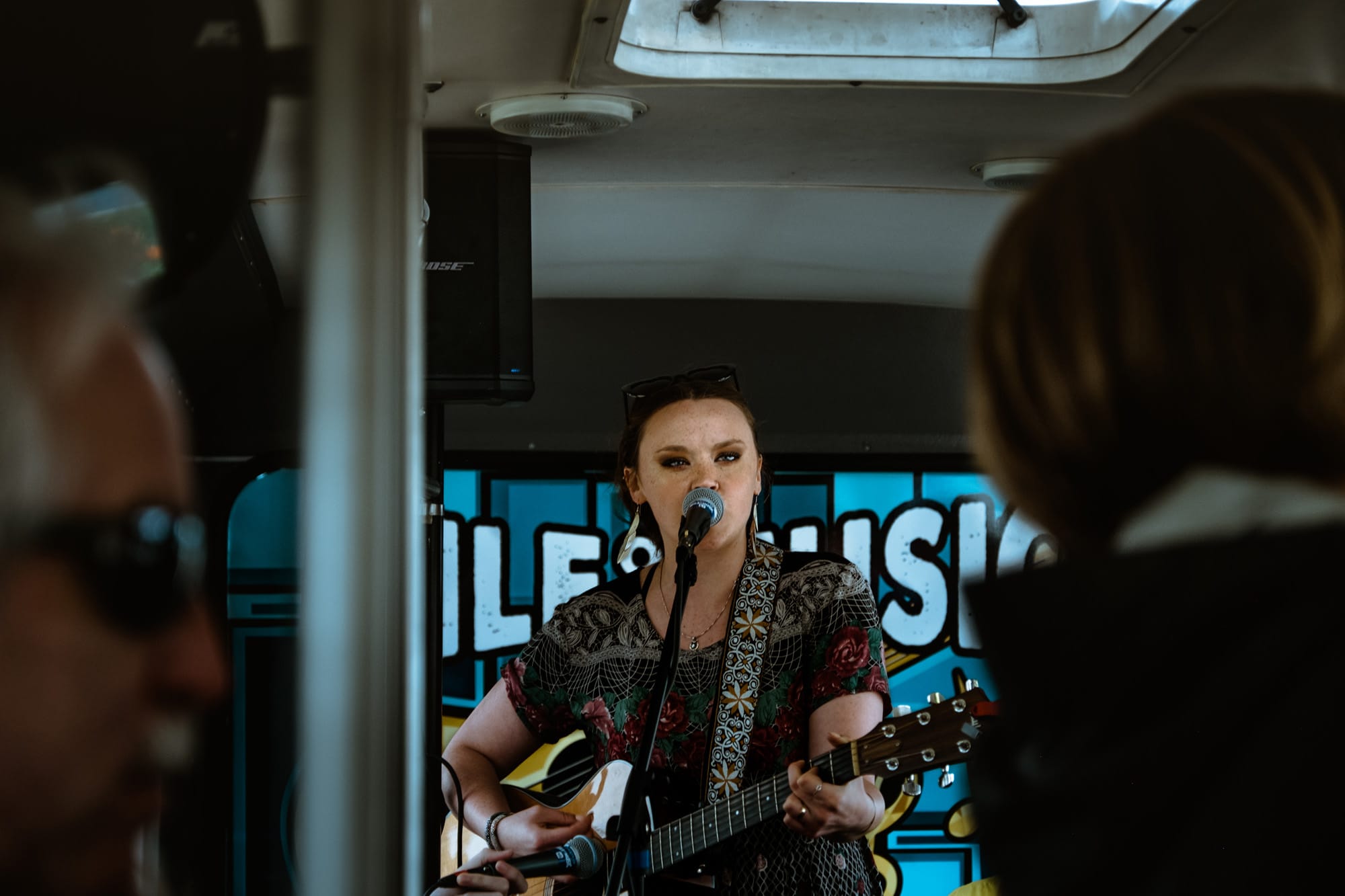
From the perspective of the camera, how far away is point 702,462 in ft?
8.09

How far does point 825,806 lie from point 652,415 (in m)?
0.84

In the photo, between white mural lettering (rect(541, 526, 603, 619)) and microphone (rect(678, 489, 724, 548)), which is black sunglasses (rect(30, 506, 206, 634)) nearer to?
microphone (rect(678, 489, 724, 548))

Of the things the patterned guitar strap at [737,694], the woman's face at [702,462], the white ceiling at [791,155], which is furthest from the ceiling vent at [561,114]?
the patterned guitar strap at [737,694]

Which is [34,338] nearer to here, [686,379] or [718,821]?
[718,821]

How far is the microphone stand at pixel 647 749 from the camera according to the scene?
2123mm

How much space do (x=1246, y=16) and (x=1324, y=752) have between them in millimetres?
2140

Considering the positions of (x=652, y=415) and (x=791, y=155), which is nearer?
(x=652, y=415)

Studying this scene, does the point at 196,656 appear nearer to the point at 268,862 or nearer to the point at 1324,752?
the point at 268,862

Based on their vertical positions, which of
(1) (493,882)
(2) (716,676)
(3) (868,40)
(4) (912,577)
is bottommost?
Answer: (1) (493,882)

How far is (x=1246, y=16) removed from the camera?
2400 mm

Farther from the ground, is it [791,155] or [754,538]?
[791,155]

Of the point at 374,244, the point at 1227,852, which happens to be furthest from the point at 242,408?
the point at 1227,852

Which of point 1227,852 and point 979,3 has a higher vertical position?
point 979,3

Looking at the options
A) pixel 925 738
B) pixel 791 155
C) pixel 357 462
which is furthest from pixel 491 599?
pixel 357 462
